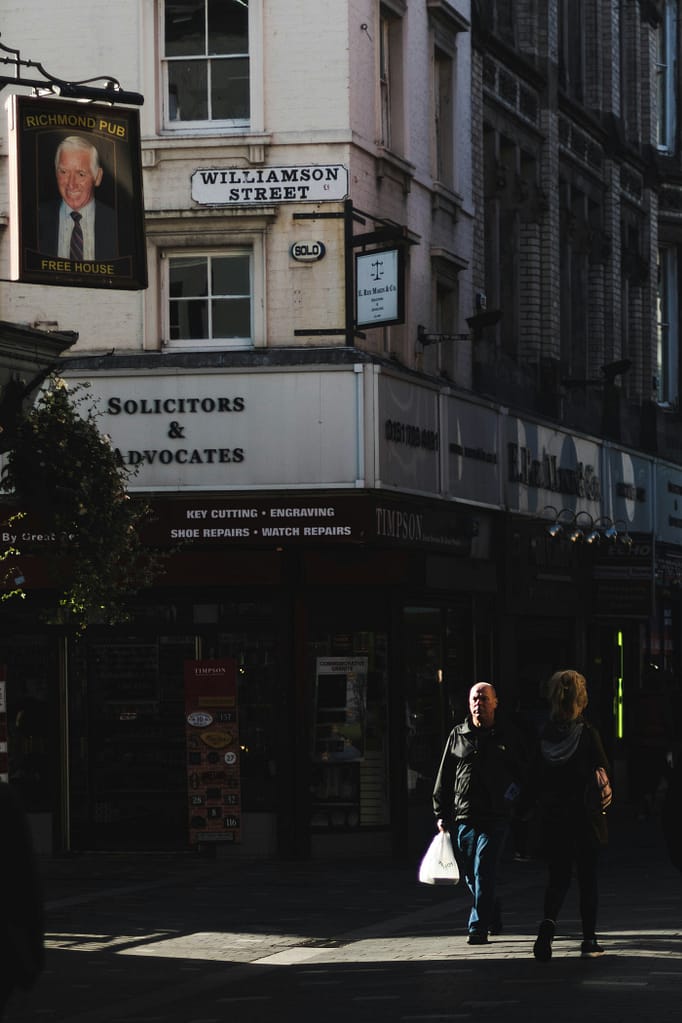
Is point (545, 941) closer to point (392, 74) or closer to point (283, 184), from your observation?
point (283, 184)

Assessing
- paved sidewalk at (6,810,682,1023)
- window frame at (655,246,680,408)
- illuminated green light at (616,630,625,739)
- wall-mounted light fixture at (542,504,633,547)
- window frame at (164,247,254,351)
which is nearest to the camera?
paved sidewalk at (6,810,682,1023)

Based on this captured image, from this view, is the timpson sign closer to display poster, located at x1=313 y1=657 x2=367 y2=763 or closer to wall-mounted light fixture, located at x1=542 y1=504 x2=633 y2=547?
display poster, located at x1=313 y1=657 x2=367 y2=763

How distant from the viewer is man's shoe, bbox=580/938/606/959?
13.6m

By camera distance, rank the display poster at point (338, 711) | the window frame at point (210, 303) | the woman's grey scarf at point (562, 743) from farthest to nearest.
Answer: the display poster at point (338, 711) < the window frame at point (210, 303) < the woman's grey scarf at point (562, 743)

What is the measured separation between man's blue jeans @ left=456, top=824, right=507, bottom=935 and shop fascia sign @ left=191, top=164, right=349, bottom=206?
939 centimetres

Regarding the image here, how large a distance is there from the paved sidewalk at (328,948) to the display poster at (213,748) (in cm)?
67

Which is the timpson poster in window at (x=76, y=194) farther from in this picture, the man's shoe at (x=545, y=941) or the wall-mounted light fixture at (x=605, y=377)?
the wall-mounted light fixture at (x=605, y=377)

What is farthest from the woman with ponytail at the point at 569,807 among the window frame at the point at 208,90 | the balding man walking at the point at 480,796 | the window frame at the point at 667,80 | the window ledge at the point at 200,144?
the window frame at the point at 667,80

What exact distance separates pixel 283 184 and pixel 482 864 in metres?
9.87

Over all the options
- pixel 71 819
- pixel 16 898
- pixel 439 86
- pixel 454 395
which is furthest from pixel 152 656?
pixel 16 898

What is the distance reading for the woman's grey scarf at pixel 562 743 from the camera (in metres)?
13.6

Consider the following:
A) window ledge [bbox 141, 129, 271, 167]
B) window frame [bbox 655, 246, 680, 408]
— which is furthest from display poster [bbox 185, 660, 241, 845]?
window frame [bbox 655, 246, 680, 408]

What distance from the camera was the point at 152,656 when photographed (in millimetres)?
22906

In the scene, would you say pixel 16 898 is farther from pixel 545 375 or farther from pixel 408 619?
pixel 545 375
